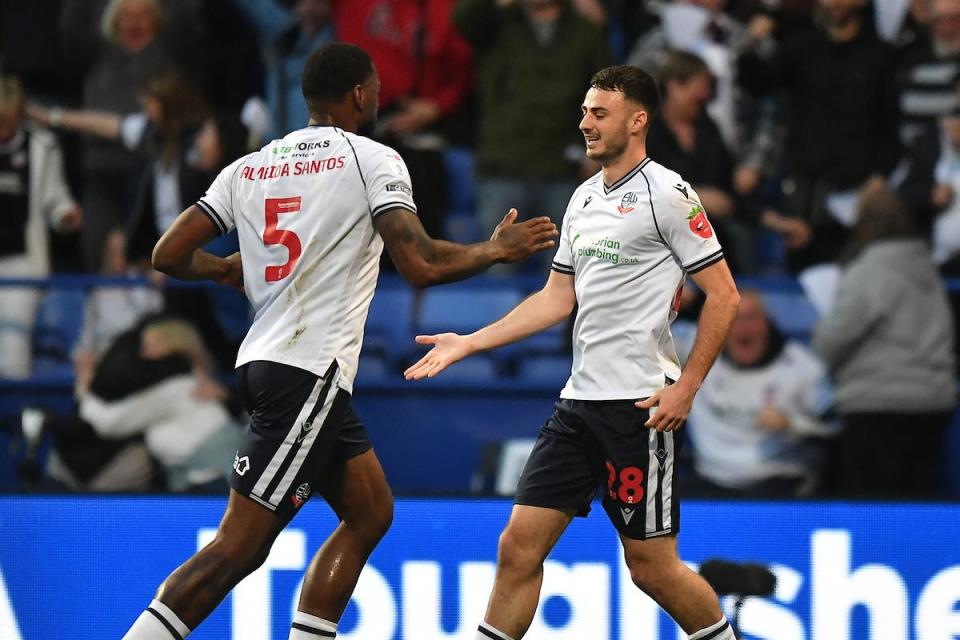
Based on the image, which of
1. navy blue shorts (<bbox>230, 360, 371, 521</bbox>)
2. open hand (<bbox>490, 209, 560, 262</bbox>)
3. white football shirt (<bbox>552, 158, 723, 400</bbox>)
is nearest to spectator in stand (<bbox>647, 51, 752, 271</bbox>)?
white football shirt (<bbox>552, 158, 723, 400</bbox>)

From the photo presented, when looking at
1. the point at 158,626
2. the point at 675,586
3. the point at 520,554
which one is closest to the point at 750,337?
the point at 675,586

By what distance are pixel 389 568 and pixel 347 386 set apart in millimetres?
1749

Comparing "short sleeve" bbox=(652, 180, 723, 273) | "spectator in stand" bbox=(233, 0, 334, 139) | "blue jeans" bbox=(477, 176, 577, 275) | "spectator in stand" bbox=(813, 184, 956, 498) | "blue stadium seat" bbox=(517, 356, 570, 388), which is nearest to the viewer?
"short sleeve" bbox=(652, 180, 723, 273)

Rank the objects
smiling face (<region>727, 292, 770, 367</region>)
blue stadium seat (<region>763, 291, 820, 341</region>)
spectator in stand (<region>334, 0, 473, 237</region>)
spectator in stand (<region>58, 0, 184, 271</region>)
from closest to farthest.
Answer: smiling face (<region>727, 292, 770, 367</region>) → blue stadium seat (<region>763, 291, 820, 341</region>) → spectator in stand (<region>58, 0, 184, 271</region>) → spectator in stand (<region>334, 0, 473, 237</region>)

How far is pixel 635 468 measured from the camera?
208 inches

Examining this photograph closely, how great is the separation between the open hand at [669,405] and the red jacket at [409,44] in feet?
15.6

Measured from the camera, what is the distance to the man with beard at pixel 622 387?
5254 millimetres

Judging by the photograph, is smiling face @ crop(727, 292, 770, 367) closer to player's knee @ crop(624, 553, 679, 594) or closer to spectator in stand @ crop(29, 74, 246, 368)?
spectator in stand @ crop(29, 74, 246, 368)

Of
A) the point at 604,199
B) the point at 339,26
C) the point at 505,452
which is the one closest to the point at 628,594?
the point at 505,452

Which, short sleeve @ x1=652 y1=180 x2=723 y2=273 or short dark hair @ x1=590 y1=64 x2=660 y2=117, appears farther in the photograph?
short dark hair @ x1=590 y1=64 x2=660 y2=117

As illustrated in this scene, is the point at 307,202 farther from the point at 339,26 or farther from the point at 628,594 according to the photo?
the point at 339,26

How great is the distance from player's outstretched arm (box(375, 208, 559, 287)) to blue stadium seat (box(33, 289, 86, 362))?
4092 millimetres

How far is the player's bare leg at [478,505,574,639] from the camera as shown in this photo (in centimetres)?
531

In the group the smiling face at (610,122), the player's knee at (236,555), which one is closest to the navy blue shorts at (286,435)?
the player's knee at (236,555)
